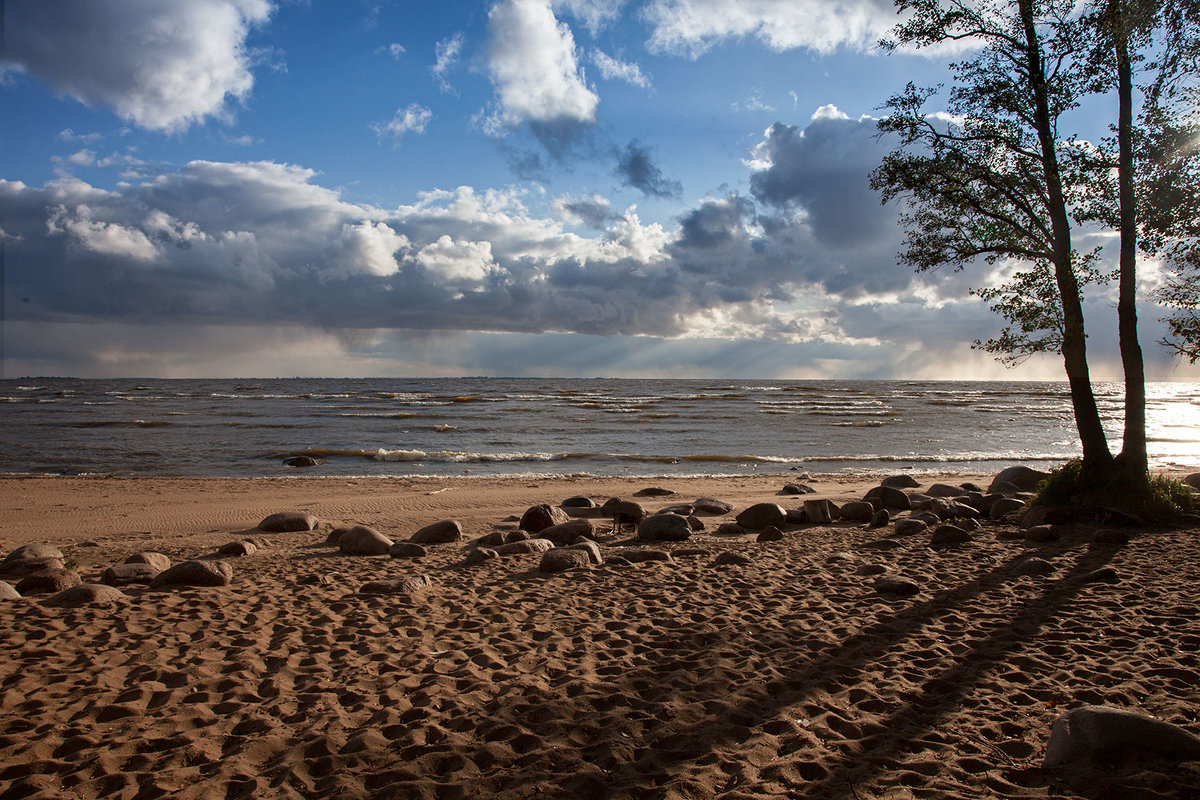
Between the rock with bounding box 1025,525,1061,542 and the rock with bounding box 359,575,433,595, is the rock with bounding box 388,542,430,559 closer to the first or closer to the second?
the rock with bounding box 359,575,433,595

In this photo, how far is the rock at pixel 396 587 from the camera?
7.38 metres

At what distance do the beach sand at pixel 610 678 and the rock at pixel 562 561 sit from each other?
0.19 m

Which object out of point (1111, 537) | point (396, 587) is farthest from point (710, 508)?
point (396, 587)

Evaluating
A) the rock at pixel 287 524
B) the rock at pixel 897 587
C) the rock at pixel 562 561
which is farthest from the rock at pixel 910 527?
the rock at pixel 287 524

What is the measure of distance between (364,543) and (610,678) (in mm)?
5881

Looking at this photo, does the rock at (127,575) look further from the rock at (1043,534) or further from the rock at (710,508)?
the rock at (1043,534)

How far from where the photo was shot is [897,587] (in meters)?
7.11

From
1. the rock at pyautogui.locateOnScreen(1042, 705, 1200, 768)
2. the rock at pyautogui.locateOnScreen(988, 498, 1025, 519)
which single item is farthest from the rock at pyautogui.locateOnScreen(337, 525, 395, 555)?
the rock at pyautogui.locateOnScreen(988, 498, 1025, 519)

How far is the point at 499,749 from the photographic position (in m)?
3.95

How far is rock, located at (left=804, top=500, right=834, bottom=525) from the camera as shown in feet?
39.1

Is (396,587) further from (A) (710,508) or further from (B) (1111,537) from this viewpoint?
Result: (B) (1111,537)

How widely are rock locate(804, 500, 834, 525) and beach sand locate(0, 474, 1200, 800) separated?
112 inches

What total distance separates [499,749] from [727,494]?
1318cm

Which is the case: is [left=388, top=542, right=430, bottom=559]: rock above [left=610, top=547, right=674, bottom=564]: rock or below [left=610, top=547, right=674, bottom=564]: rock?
below
